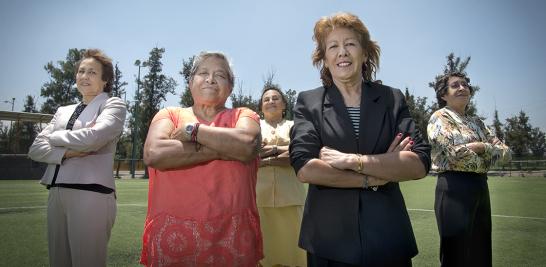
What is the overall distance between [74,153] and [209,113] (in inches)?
51.6

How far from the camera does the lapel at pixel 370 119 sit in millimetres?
2277

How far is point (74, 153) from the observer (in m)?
3.06

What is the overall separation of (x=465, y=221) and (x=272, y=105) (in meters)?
2.57

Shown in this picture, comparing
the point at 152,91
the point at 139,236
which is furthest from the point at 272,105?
the point at 152,91

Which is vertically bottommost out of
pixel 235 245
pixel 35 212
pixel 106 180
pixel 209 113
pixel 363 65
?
pixel 35 212

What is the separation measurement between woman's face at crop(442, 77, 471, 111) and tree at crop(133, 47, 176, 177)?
4647 cm

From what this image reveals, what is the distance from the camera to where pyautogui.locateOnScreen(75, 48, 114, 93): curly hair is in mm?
3567

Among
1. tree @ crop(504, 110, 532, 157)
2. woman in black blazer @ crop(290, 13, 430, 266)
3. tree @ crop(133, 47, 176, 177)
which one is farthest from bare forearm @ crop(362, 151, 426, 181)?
tree @ crop(504, 110, 532, 157)

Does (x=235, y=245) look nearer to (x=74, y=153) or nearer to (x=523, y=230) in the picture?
(x=74, y=153)

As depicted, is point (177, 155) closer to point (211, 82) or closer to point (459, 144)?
point (211, 82)

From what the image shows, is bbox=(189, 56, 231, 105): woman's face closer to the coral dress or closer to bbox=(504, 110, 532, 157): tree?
the coral dress

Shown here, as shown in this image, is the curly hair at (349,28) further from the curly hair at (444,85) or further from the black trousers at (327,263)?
the curly hair at (444,85)

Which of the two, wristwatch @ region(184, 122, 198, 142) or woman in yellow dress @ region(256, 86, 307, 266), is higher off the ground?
wristwatch @ region(184, 122, 198, 142)

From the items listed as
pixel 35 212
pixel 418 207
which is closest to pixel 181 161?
pixel 35 212
